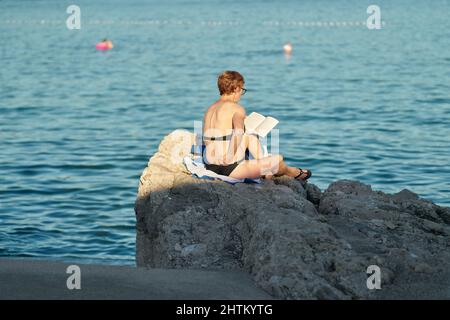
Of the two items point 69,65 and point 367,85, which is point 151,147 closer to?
point 367,85

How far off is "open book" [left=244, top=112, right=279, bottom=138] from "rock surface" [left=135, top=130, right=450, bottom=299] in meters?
0.59

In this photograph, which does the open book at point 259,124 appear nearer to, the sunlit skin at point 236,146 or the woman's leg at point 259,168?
the sunlit skin at point 236,146

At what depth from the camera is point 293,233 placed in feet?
26.3

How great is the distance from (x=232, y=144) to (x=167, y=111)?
63.1ft

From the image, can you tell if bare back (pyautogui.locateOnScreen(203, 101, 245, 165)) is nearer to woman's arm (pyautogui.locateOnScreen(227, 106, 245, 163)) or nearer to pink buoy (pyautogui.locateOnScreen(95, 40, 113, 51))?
woman's arm (pyautogui.locateOnScreen(227, 106, 245, 163))

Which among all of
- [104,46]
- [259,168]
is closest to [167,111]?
[259,168]

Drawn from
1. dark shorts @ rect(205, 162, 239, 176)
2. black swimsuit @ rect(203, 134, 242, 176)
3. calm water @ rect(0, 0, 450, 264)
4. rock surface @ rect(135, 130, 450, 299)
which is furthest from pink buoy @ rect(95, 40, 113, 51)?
dark shorts @ rect(205, 162, 239, 176)

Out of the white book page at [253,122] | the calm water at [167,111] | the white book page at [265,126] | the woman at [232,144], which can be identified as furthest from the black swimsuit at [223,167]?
the calm water at [167,111]

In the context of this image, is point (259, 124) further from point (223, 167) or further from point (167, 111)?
point (167, 111)

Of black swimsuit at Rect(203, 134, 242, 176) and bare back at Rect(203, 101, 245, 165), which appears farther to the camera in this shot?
bare back at Rect(203, 101, 245, 165)

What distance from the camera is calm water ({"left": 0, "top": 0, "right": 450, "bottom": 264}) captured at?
17.0 meters

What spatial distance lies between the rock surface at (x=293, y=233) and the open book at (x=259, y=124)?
0.59 meters

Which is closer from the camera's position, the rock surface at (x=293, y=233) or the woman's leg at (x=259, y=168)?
the rock surface at (x=293, y=233)

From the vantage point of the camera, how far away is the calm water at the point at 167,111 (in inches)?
669
